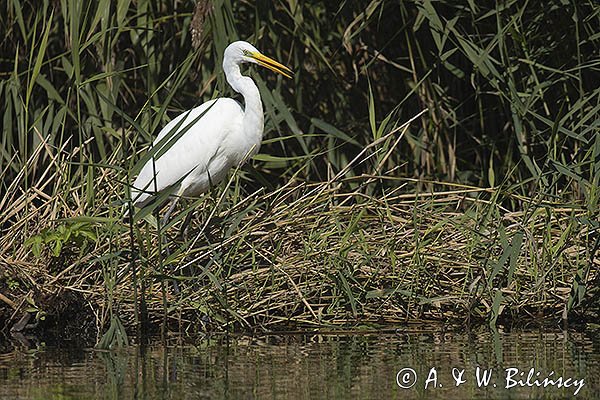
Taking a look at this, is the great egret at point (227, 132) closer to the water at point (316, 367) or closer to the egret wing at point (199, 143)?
the egret wing at point (199, 143)

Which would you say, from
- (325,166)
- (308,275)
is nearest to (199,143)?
(308,275)

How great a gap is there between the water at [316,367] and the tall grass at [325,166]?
9.3 inches

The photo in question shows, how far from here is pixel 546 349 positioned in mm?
3768

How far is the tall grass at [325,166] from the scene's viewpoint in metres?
4.30

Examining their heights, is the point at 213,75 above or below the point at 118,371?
above

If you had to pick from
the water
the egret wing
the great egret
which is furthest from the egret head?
the water

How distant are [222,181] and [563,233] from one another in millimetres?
1604

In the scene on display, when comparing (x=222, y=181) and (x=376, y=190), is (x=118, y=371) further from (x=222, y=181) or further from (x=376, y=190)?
(x=376, y=190)

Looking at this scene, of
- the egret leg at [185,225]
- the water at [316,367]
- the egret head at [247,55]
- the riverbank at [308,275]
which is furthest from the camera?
the egret head at [247,55]

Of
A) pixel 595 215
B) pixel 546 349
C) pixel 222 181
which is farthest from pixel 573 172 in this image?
pixel 222 181

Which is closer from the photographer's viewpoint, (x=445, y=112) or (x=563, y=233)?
(x=563, y=233)

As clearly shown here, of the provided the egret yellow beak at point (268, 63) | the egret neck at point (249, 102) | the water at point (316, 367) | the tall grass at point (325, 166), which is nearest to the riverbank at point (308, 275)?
the tall grass at point (325, 166)

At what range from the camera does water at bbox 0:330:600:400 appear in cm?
317

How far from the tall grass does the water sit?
24cm
